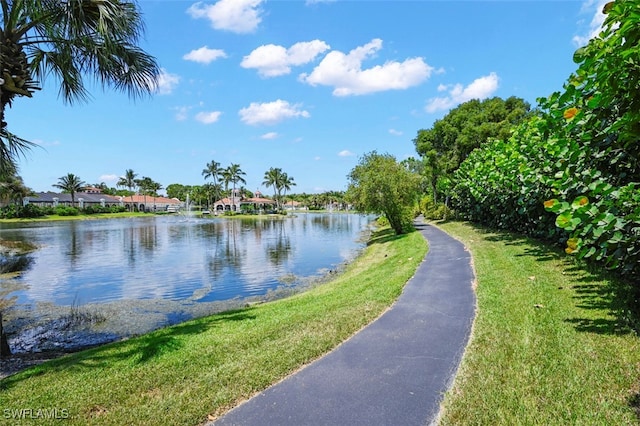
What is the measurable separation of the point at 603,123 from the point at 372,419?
468 cm

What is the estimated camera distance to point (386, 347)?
508cm

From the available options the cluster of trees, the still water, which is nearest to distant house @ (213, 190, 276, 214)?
the still water

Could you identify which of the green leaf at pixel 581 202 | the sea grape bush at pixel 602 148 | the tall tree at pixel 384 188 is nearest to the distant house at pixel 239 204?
the tall tree at pixel 384 188

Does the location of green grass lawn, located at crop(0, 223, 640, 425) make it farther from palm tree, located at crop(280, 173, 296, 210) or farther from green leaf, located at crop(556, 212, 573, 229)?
palm tree, located at crop(280, 173, 296, 210)

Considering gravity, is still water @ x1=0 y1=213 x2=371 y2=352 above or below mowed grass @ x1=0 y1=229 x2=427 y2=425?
below

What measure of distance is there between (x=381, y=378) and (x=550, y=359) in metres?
2.01

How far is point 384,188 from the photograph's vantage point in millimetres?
22156

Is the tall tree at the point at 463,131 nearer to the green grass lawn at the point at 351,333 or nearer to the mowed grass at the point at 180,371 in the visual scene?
the green grass lawn at the point at 351,333

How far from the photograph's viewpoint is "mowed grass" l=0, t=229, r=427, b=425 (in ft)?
12.3

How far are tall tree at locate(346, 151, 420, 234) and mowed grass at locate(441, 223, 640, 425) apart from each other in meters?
15.1

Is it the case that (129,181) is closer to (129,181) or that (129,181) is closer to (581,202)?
(129,181)

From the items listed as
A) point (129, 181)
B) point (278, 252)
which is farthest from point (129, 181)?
point (278, 252)

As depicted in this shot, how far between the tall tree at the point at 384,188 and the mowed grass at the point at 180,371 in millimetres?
15699

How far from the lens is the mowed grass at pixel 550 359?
11.0 feet
